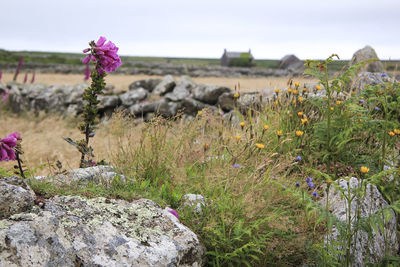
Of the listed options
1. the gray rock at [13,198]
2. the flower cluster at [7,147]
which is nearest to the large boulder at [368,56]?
the flower cluster at [7,147]

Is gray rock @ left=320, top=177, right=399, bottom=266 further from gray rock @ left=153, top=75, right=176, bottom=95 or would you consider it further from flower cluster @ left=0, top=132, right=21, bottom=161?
gray rock @ left=153, top=75, right=176, bottom=95

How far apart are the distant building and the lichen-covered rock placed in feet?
116

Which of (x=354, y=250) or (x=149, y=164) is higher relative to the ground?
A: (x=149, y=164)

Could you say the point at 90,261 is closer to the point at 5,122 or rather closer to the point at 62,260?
the point at 62,260

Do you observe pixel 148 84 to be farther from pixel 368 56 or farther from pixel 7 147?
pixel 7 147

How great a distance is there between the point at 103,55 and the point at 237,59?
35.2 m

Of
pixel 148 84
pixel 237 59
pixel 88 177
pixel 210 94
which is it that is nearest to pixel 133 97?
pixel 148 84

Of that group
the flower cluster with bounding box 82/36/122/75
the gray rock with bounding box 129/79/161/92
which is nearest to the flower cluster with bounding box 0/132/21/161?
the flower cluster with bounding box 82/36/122/75

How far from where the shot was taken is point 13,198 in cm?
196

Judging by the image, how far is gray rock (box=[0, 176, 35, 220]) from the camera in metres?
1.92

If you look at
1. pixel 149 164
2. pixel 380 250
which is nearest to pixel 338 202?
pixel 380 250

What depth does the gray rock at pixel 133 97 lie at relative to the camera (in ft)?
34.1

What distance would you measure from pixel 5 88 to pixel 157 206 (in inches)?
472

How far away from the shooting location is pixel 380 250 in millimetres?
2900
